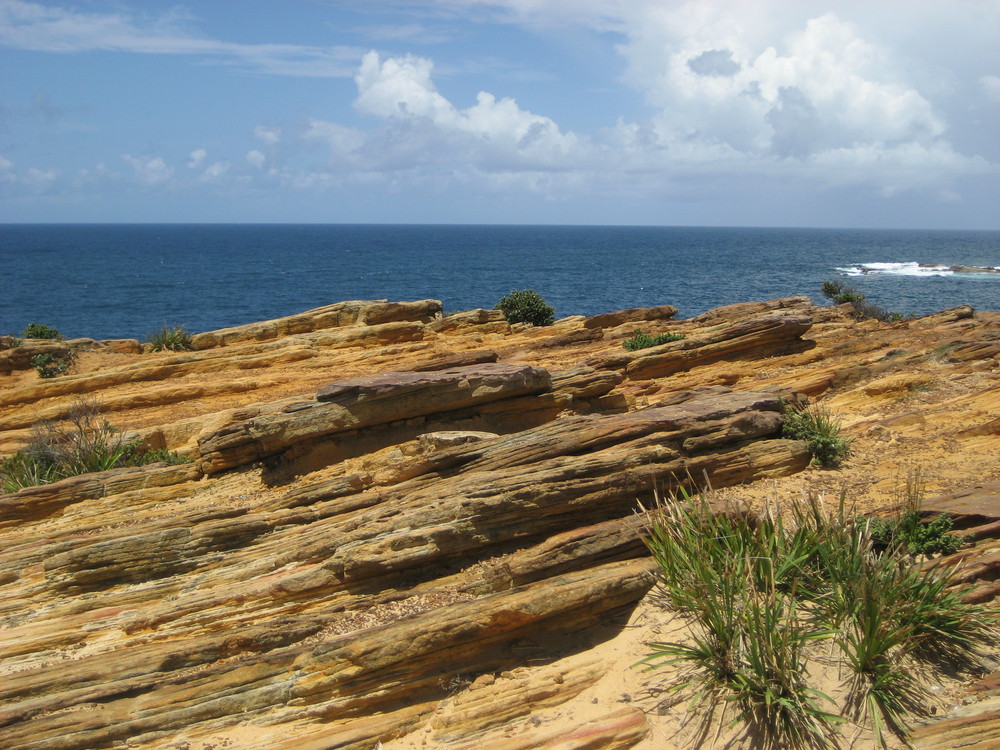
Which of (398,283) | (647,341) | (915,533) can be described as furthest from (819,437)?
(398,283)

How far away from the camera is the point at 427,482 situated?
12680 millimetres

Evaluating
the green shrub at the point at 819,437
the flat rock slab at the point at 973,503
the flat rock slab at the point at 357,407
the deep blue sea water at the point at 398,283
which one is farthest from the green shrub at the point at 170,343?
the deep blue sea water at the point at 398,283

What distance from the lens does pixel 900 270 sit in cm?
11188

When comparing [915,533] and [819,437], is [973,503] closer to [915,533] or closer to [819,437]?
[915,533]

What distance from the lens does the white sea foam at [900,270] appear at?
10597cm

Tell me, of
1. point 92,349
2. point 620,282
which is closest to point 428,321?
point 92,349

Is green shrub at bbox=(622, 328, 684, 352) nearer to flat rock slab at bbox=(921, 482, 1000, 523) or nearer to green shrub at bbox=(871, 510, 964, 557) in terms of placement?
flat rock slab at bbox=(921, 482, 1000, 523)

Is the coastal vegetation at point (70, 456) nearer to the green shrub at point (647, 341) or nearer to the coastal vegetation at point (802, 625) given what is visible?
the coastal vegetation at point (802, 625)

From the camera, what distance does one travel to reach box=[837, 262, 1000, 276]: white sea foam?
106 metres

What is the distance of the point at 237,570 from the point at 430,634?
13.9 ft

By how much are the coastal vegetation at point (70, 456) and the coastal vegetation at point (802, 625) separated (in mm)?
12458

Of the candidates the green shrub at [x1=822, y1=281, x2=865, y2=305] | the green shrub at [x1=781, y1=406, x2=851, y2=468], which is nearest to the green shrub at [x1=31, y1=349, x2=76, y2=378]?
the green shrub at [x1=781, y1=406, x2=851, y2=468]

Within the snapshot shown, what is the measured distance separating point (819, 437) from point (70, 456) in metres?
16.6

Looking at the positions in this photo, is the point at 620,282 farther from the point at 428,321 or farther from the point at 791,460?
the point at 791,460
